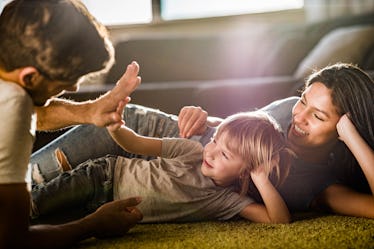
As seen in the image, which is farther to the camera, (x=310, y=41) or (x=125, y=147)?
(x=310, y=41)

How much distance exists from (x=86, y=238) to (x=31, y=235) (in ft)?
0.46

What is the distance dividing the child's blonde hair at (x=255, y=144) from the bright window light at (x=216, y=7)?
7.04 feet

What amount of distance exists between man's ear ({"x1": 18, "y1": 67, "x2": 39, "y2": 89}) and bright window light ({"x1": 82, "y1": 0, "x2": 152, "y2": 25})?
6.96 ft

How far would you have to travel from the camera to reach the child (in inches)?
46.3

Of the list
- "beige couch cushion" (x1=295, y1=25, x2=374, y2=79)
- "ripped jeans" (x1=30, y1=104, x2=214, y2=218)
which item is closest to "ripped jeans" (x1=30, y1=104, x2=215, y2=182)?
"ripped jeans" (x1=30, y1=104, x2=214, y2=218)

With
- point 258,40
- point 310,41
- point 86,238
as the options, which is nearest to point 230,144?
point 86,238

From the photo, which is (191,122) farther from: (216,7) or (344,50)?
(216,7)

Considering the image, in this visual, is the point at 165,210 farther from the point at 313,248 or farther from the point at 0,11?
the point at 0,11

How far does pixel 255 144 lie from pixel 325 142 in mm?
161

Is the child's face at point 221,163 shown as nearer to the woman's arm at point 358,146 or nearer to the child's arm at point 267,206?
the child's arm at point 267,206

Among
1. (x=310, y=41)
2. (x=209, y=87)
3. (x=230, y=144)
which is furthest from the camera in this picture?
(x=310, y=41)

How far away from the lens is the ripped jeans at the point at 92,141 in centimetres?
131

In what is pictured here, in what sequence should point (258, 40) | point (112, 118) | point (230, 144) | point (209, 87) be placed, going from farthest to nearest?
point (258, 40) → point (209, 87) → point (230, 144) → point (112, 118)

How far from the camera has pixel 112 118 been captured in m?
1.05
